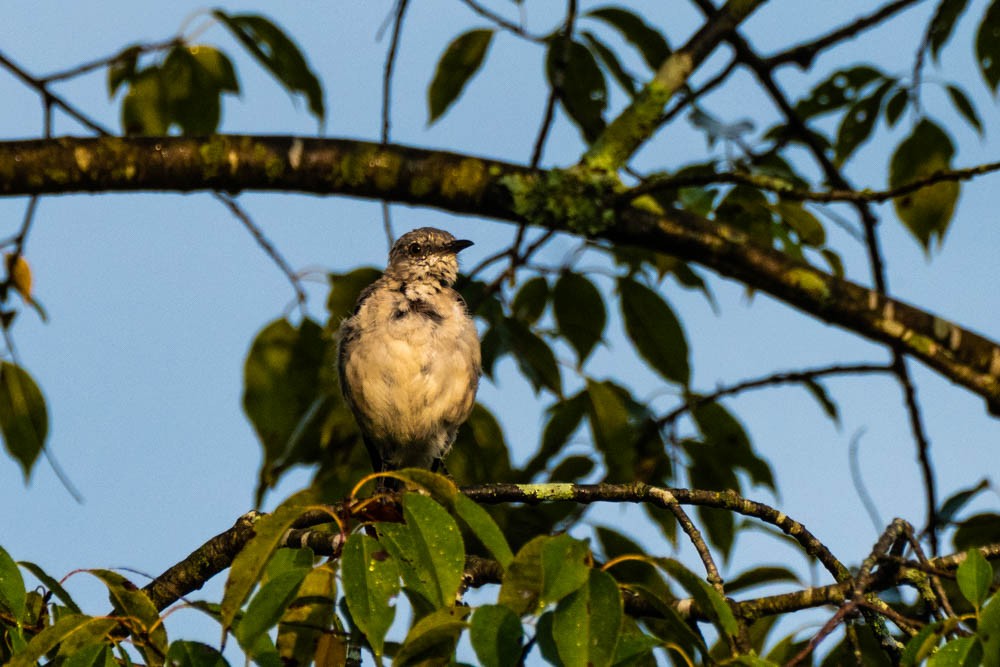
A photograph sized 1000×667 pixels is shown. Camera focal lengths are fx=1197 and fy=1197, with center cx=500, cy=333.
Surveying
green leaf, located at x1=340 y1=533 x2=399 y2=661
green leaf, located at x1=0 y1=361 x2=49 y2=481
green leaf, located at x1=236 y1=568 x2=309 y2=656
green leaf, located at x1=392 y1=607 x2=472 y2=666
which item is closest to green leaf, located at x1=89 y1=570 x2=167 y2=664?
green leaf, located at x1=236 y1=568 x2=309 y2=656

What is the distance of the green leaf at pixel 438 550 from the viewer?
226cm

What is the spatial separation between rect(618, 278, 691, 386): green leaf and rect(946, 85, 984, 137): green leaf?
1.69 m

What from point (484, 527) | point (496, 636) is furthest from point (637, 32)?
point (496, 636)

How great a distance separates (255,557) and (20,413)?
3.20 metres

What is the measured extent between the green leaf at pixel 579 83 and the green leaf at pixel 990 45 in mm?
1610

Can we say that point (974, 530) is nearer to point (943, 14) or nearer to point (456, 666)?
point (943, 14)

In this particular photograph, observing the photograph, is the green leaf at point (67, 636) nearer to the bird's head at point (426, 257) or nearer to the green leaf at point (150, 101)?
the green leaf at point (150, 101)

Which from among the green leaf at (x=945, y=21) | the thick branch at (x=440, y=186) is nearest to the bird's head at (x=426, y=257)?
the thick branch at (x=440, y=186)

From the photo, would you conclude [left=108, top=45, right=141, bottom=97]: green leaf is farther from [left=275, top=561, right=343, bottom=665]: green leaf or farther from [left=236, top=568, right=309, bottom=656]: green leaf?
[left=236, top=568, right=309, bottom=656]: green leaf

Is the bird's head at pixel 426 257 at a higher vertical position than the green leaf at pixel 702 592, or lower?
higher

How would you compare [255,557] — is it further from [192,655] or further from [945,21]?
[945,21]

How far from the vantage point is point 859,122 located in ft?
18.5

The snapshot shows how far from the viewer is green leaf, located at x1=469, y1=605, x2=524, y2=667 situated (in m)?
2.04

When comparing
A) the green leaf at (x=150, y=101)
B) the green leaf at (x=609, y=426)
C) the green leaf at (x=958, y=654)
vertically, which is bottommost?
the green leaf at (x=958, y=654)
